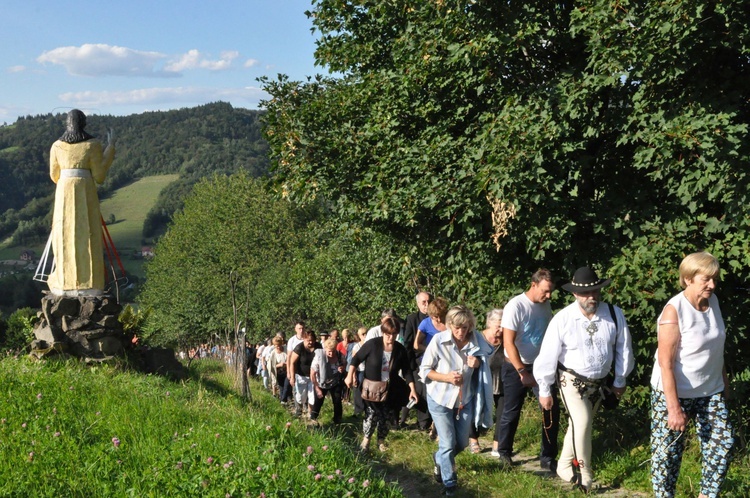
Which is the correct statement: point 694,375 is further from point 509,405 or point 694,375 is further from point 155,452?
point 155,452

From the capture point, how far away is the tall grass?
5535mm

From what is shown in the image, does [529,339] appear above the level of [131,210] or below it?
above

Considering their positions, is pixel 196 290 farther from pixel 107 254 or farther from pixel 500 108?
pixel 500 108

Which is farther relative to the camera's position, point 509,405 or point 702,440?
point 509,405

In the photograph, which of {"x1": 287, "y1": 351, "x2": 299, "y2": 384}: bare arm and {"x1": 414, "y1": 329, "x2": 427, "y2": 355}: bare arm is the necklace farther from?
{"x1": 287, "y1": 351, "x2": 299, "y2": 384}: bare arm

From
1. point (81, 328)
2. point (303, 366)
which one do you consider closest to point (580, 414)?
point (303, 366)

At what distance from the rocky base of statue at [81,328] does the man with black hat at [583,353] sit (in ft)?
22.5

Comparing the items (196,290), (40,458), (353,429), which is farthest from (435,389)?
(196,290)

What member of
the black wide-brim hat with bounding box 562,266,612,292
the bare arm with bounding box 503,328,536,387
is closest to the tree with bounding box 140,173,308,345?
the bare arm with bounding box 503,328,536,387

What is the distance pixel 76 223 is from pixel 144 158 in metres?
168

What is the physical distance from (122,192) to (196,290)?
109 meters

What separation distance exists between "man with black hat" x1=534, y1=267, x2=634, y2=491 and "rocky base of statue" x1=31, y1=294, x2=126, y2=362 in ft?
22.5

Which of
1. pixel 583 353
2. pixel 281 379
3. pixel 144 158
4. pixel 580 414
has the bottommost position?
pixel 281 379

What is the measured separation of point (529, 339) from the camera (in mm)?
8000
